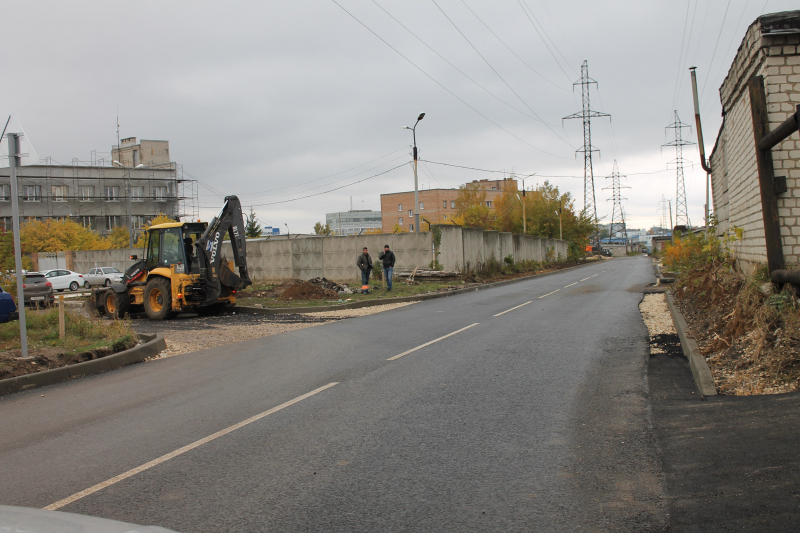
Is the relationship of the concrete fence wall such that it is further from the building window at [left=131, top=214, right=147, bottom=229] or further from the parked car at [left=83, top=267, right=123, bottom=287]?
the building window at [left=131, top=214, right=147, bottom=229]

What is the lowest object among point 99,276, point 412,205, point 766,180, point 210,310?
point 210,310

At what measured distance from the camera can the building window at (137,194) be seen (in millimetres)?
74625

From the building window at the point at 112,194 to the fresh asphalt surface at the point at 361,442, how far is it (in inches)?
2830

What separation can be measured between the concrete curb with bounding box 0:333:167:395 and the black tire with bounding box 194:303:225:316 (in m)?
7.84

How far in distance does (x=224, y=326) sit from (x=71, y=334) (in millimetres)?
4665

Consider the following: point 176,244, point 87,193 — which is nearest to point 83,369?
point 176,244

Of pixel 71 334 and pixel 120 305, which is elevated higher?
pixel 120 305

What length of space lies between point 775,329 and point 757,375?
111 cm

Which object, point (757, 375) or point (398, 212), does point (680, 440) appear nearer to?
point (757, 375)

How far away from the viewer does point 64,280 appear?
4003 centimetres

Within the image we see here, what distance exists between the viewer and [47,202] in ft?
228

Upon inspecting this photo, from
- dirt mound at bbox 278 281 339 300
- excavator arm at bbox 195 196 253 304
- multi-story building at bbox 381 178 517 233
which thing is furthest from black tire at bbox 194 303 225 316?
multi-story building at bbox 381 178 517 233

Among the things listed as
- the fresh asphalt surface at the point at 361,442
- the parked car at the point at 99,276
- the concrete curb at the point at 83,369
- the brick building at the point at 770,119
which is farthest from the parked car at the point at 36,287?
the brick building at the point at 770,119

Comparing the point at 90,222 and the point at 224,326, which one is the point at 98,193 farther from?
the point at 224,326
